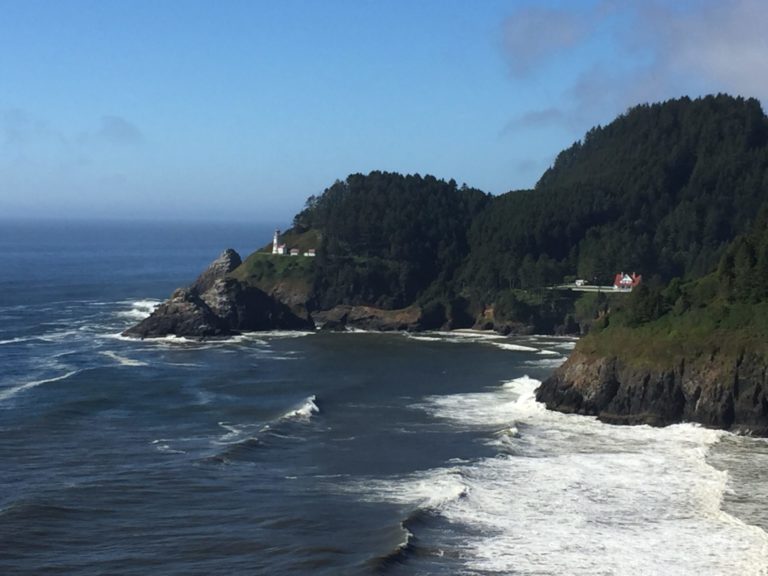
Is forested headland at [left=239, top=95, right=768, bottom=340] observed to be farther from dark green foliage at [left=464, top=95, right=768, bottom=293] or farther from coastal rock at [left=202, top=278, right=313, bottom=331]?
coastal rock at [left=202, top=278, right=313, bottom=331]

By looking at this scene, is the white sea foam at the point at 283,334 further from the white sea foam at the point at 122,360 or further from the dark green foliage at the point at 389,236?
the white sea foam at the point at 122,360

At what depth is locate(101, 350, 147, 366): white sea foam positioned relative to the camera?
93.4 meters

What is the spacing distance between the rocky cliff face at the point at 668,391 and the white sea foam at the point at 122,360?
1420 inches

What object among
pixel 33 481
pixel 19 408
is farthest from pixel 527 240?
pixel 33 481

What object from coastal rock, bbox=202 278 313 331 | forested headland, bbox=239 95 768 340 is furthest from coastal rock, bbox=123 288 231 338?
forested headland, bbox=239 95 768 340

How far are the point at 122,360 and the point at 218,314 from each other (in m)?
24.0

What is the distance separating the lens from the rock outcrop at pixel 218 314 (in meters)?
113

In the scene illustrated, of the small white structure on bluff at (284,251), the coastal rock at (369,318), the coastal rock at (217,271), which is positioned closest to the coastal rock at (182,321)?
the coastal rock at (369,318)

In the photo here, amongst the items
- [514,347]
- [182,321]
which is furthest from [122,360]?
[514,347]

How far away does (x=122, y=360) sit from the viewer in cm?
9512

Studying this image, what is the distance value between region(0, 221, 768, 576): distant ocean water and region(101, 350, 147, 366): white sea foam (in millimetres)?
1162

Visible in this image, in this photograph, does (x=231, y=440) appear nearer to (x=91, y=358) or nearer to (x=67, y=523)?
(x=67, y=523)

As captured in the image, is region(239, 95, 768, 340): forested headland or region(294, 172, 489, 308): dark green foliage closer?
region(239, 95, 768, 340): forested headland

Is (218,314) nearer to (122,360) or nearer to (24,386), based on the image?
(122,360)
